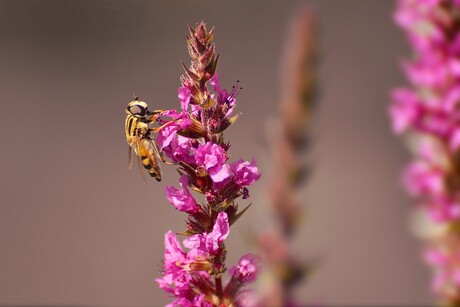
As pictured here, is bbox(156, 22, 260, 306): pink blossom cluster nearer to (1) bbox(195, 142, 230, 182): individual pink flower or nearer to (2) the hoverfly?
(1) bbox(195, 142, 230, 182): individual pink flower

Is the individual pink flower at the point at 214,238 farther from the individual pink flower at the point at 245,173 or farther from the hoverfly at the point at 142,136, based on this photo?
the hoverfly at the point at 142,136

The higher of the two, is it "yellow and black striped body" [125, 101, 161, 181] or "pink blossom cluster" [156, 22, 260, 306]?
"yellow and black striped body" [125, 101, 161, 181]

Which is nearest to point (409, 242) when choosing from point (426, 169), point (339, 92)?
point (339, 92)

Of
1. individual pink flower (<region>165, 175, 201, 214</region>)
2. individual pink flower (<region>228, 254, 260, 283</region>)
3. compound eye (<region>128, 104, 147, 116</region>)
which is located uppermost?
compound eye (<region>128, 104, 147, 116</region>)

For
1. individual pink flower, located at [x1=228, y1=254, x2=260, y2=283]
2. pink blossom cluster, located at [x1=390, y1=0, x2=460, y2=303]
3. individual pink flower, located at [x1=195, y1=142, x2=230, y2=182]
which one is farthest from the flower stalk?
individual pink flower, located at [x1=195, y1=142, x2=230, y2=182]

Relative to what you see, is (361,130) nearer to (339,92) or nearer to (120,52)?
(339,92)

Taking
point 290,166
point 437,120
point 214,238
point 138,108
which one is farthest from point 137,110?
point 437,120
